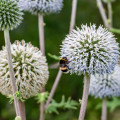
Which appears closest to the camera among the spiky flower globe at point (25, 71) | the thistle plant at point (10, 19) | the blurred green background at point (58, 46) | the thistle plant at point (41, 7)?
the thistle plant at point (10, 19)

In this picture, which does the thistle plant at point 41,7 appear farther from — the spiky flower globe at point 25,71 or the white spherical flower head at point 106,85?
the white spherical flower head at point 106,85

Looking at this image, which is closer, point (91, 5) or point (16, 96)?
point (16, 96)

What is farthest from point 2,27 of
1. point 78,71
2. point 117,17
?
point 117,17

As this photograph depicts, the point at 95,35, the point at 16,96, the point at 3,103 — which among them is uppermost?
the point at 95,35

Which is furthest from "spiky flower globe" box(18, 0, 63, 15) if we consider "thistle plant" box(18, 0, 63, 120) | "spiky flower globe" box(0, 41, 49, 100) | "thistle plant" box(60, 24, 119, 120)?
"thistle plant" box(60, 24, 119, 120)

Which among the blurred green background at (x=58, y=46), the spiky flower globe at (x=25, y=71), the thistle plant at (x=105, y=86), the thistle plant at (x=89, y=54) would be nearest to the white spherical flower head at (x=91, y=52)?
the thistle plant at (x=89, y=54)

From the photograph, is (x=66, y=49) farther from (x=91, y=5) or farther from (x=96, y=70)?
(x=91, y=5)

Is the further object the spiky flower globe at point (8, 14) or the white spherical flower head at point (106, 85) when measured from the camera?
the white spherical flower head at point (106, 85)
